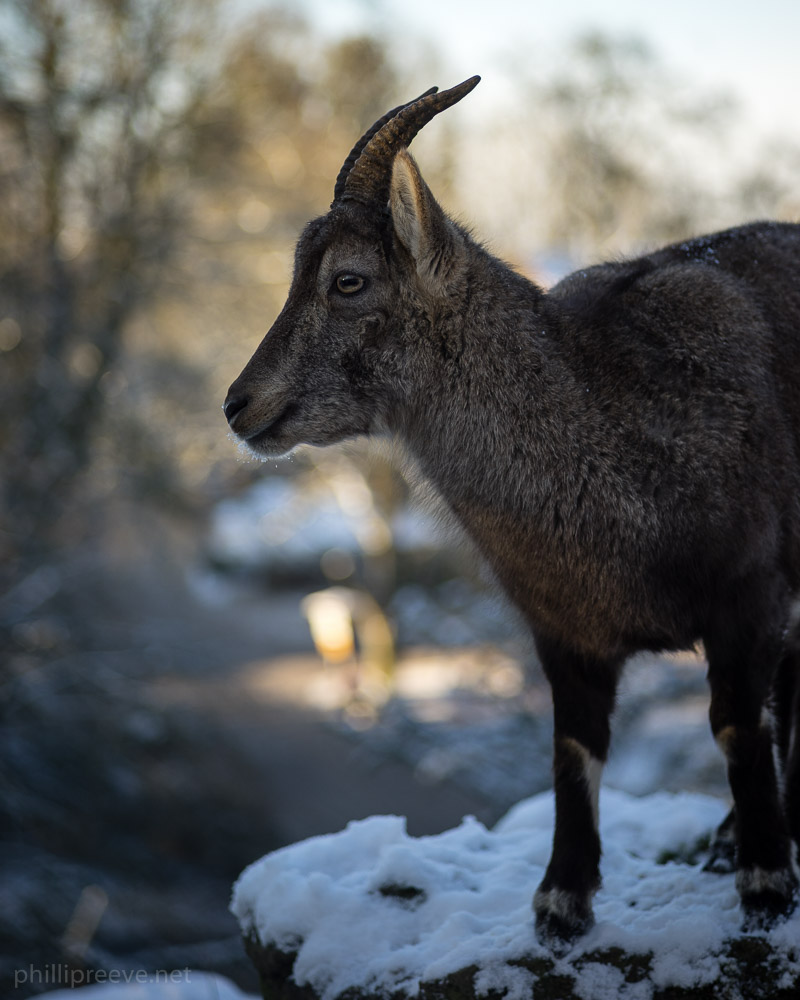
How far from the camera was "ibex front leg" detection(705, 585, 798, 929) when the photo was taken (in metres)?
3.00

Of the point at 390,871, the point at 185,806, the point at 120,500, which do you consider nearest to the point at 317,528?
the point at 120,500

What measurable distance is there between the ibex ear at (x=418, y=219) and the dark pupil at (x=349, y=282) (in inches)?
7.8

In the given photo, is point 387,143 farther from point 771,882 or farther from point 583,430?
point 771,882

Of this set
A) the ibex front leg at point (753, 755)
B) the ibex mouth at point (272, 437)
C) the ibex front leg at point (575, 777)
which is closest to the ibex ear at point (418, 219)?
the ibex mouth at point (272, 437)

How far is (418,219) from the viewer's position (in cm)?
314

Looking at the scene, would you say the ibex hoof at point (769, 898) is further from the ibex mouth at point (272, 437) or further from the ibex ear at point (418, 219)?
the ibex ear at point (418, 219)

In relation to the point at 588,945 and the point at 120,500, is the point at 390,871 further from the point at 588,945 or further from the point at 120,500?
the point at 120,500

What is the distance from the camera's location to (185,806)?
39.0ft

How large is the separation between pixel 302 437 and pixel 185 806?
9.65 metres

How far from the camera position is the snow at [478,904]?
10.2 ft

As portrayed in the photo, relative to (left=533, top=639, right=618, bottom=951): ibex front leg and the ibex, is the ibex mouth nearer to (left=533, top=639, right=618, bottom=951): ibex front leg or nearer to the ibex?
the ibex

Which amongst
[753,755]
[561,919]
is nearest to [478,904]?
[561,919]

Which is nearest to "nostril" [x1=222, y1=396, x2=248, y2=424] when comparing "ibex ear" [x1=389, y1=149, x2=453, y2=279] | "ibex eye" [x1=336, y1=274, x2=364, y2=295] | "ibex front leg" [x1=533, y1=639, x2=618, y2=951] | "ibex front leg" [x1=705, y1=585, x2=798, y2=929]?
"ibex eye" [x1=336, y1=274, x2=364, y2=295]

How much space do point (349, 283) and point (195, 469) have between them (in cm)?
1265
